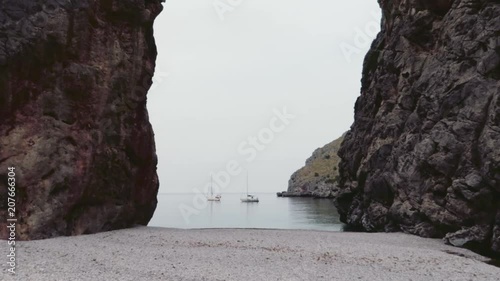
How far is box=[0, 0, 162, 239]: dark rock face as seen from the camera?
2445cm

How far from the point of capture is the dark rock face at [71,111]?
80.2 feet

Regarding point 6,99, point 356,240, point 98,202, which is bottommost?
point 356,240

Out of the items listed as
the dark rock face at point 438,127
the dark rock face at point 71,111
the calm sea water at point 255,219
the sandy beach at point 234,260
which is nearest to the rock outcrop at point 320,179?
the calm sea water at point 255,219

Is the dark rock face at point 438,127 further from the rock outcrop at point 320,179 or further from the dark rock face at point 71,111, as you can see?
the rock outcrop at point 320,179

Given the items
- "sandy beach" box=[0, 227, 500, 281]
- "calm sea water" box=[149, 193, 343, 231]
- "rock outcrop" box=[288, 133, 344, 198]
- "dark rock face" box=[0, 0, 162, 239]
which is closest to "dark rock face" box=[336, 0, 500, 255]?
"sandy beach" box=[0, 227, 500, 281]

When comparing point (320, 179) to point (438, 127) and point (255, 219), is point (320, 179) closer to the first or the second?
point (255, 219)

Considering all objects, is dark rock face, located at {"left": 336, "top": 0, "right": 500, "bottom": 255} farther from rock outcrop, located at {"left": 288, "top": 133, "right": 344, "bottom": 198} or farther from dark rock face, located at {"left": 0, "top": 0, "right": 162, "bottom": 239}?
rock outcrop, located at {"left": 288, "top": 133, "right": 344, "bottom": 198}

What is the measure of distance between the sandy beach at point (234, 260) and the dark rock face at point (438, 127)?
401cm

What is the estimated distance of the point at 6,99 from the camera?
24.7 metres

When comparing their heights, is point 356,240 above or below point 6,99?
below

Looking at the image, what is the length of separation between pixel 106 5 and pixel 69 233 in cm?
1875

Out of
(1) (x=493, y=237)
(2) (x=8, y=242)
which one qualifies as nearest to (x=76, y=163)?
(2) (x=8, y=242)

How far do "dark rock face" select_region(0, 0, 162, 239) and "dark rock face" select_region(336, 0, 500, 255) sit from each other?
84.8ft

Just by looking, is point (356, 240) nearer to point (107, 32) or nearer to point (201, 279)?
point (201, 279)
